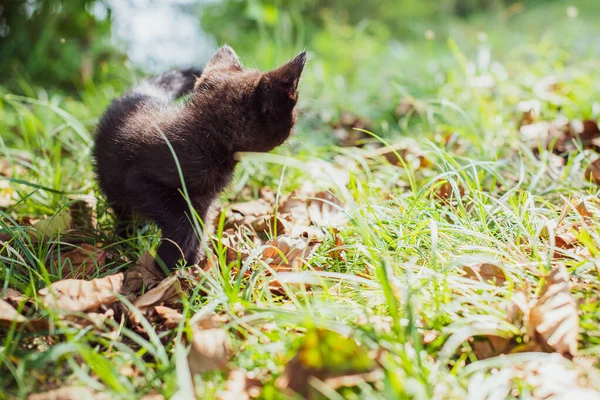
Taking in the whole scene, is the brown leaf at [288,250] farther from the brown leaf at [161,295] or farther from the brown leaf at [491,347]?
the brown leaf at [491,347]

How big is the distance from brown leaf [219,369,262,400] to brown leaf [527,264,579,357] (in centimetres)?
75

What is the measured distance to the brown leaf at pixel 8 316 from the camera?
56.6 inches

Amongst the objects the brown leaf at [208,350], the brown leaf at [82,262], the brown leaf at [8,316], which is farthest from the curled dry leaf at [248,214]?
the brown leaf at [8,316]

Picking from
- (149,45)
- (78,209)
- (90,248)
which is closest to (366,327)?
(90,248)

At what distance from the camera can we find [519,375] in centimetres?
133

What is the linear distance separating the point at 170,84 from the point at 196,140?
0.87m

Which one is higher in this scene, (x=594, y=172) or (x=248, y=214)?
(x=594, y=172)

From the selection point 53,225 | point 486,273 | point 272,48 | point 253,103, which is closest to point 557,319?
point 486,273

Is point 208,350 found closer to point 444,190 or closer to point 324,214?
point 324,214

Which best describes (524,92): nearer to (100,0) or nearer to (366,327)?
(366,327)

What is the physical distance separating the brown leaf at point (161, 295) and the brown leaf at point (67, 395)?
41cm

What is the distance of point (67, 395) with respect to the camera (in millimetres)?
1243

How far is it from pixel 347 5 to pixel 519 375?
6392mm

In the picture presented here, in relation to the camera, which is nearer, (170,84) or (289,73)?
(289,73)
